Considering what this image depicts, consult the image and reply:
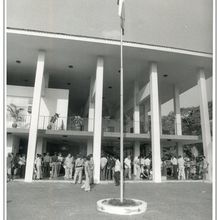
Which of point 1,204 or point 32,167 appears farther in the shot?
point 32,167

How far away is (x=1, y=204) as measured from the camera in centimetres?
344

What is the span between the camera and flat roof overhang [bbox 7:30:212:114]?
1482cm

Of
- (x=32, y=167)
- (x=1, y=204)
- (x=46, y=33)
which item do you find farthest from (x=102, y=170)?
(x=1, y=204)

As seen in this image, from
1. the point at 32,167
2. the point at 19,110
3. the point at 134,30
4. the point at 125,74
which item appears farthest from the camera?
the point at 125,74

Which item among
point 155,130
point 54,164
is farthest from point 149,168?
point 54,164

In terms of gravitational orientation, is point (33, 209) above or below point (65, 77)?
below

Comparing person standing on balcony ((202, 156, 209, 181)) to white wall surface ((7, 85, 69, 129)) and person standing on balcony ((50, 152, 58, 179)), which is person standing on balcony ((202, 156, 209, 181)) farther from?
white wall surface ((7, 85, 69, 129))

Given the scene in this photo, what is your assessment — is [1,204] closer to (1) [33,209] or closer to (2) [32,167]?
(1) [33,209]

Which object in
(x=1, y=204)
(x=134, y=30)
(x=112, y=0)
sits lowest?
(x=1, y=204)

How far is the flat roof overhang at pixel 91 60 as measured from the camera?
14.8 meters

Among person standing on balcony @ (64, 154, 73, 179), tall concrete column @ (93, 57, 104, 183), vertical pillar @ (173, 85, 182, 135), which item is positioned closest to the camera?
tall concrete column @ (93, 57, 104, 183)

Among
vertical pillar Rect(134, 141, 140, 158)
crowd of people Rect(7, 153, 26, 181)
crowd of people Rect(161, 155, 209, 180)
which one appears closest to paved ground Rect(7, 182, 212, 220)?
crowd of people Rect(7, 153, 26, 181)

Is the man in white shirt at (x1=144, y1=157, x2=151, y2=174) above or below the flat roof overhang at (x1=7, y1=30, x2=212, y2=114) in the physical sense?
below

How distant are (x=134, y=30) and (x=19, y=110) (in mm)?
10140
